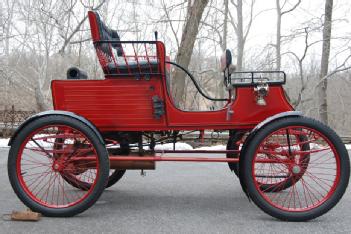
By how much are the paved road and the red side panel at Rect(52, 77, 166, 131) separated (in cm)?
72

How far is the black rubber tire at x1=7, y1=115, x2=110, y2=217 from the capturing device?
291 cm

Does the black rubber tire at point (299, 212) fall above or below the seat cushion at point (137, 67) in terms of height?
below

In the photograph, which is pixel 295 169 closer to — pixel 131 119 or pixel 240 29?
pixel 131 119

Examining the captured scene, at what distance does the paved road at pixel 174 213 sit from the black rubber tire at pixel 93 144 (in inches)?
3.0

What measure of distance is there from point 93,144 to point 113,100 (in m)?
0.41

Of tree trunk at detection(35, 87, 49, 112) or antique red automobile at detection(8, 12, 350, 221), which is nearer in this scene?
antique red automobile at detection(8, 12, 350, 221)

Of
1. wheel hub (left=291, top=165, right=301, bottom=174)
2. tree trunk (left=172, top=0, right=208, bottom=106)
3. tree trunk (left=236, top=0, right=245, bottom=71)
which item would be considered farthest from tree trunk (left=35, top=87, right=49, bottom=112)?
wheel hub (left=291, top=165, right=301, bottom=174)

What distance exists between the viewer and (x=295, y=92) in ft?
51.5

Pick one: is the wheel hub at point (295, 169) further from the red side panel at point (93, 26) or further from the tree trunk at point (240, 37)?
the tree trunk at point (240, 37)

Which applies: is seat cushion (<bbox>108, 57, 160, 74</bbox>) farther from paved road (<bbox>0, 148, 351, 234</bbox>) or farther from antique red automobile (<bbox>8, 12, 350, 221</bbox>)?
paved road (<bbox>0, 148, 351, 234</bbox>)

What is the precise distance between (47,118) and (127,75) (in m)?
0.71

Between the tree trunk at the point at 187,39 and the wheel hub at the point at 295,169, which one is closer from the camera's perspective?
the wheel hub at the point at 295,169

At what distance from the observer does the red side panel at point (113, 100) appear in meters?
3.11

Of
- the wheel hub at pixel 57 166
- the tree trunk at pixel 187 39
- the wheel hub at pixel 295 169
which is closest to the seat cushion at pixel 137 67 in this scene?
the wheel hub at pixel 57 166
